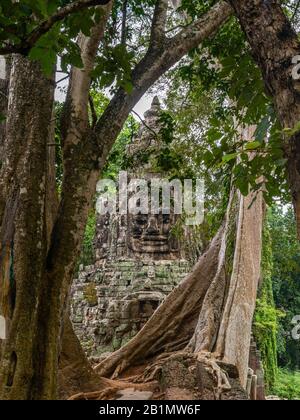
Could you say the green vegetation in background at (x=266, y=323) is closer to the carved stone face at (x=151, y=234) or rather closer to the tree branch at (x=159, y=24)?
the carved stone face at (x=151, y=234)

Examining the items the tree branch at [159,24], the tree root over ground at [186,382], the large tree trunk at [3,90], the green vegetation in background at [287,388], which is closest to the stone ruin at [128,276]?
the tree root over ground at [186,382]

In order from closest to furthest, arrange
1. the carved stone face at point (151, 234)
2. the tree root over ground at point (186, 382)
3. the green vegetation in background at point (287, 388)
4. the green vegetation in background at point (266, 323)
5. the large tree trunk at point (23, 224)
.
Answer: the large tree trunk at point (23, 224) → the tree root over ground at point (186, 382) → the green vegetation in background at point (266, 323) → the carved stone face at point (151, 234) → the green vegetation in background at point (287, 388)

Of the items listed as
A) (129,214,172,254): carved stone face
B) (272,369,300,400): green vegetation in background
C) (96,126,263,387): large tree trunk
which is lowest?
(272,369,300,400): green vegetation in background

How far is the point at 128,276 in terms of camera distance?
10133 millimetres

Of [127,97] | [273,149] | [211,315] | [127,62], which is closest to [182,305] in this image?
[211,315]

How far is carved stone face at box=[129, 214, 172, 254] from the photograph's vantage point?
10.7 metres

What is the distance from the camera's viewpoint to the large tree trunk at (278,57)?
1.08m

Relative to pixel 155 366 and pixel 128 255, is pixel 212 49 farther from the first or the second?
pixel 128 255

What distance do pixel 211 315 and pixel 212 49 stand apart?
2.87 metres

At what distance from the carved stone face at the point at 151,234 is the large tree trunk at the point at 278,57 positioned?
31.2 feet

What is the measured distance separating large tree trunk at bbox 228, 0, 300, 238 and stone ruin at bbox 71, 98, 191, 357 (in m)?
7.63

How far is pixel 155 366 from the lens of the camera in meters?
4.85

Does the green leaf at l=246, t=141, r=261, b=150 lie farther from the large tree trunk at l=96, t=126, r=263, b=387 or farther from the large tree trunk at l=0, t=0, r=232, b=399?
the large tree trunk at l=96, t=126, r=263, b=387

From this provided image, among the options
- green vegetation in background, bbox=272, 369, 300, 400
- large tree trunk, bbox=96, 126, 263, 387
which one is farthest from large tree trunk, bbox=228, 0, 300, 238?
green vegetation in background, bbox=272, 369, 300, 400
